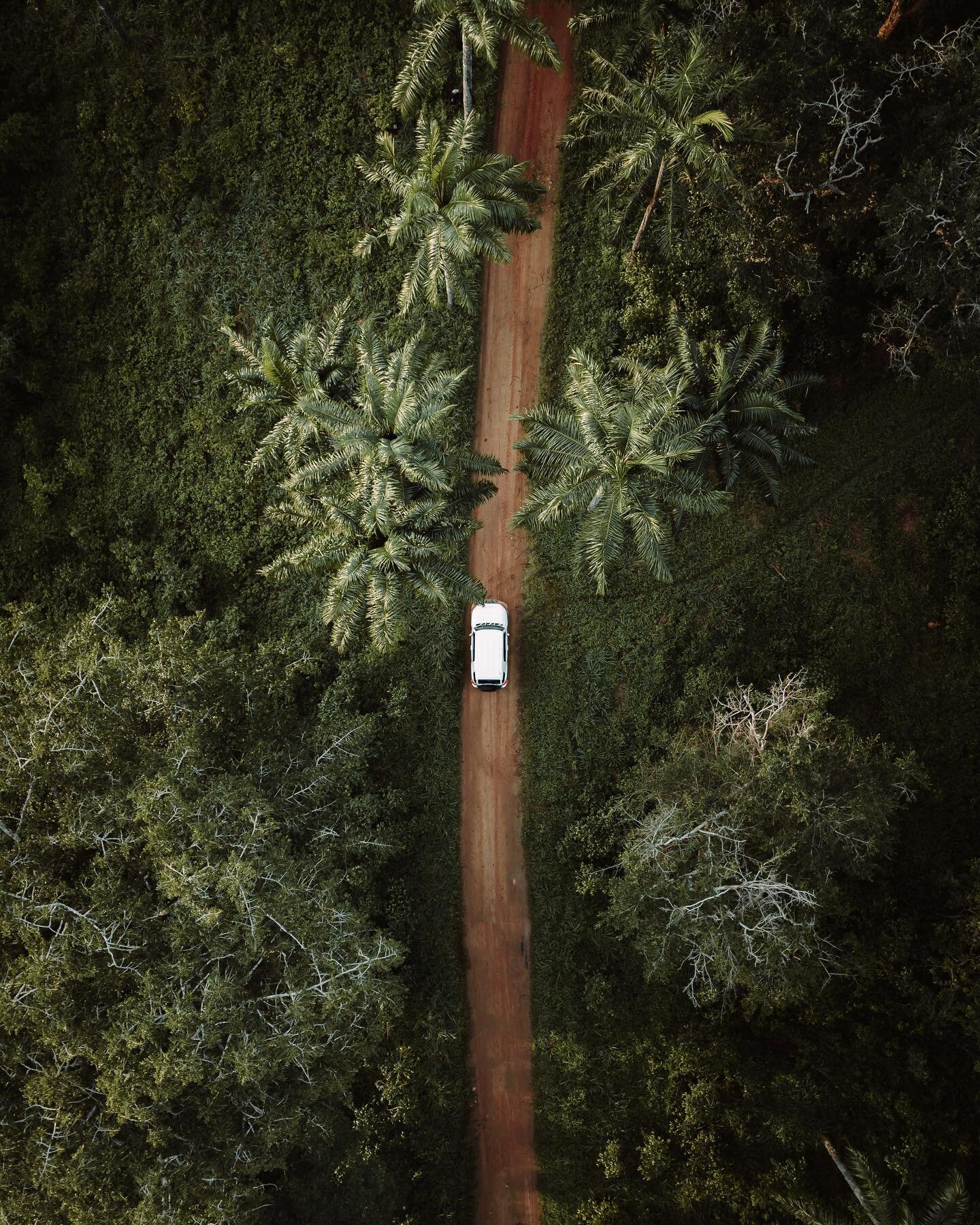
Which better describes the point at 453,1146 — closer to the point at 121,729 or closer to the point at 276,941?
the point at 276,941

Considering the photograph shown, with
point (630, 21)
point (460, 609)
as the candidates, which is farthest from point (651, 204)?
point (460, 609)

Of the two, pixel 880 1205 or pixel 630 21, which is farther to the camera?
pixel 630 21

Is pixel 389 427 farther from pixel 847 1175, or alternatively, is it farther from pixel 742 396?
pixel 847 1175

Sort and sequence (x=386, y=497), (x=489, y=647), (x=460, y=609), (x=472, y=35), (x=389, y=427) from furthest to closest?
(x=460, y=609) < (x=489, y=647) < (x=389, y=427) < (x=386, y=497) < (x=472, y=35)

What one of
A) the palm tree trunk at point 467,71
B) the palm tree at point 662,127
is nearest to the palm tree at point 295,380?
the palm tree trunk at point 467,71

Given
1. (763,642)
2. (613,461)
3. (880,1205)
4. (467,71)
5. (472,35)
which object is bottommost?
(880,1205)

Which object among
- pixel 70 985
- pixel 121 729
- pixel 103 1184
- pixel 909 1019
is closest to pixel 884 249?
pixel 909 1019
